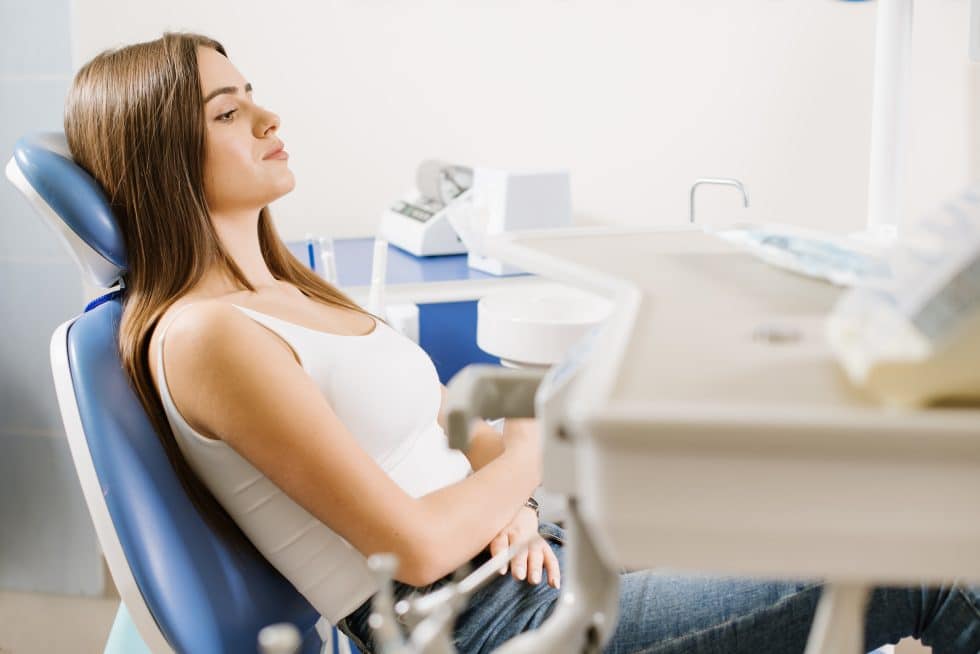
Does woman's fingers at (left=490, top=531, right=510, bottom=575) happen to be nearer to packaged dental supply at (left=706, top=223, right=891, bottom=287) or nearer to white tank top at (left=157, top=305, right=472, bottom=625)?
white tank top at (left=157, top=305, right=472, bottom=625)

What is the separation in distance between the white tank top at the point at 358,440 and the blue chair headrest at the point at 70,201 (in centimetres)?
15

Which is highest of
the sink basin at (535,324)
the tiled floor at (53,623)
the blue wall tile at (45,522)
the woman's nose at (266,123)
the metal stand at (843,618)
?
the woman's nose at (266,123)

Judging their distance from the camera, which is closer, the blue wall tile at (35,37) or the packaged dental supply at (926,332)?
the packaged dental supply at (926,332)

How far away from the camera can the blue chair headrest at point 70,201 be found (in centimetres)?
123

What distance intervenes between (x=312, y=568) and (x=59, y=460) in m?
1.70

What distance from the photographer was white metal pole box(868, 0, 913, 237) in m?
1.84

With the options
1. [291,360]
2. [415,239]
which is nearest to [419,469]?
[291,360]

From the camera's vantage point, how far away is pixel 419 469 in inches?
51.9

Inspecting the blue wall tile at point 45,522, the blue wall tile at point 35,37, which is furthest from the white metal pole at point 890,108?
the blue wall tile at point 45,522

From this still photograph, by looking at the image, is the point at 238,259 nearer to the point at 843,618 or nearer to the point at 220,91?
the point at 220,91

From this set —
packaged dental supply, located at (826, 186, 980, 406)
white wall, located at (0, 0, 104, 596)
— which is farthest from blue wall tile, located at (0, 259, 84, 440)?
packaged dental supply, located at (826, 186, 980, 406)

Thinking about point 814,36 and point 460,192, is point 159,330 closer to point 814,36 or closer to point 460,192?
point 460,192

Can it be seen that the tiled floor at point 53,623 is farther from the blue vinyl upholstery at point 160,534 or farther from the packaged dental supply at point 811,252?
the packaged dental supply at point 811,252

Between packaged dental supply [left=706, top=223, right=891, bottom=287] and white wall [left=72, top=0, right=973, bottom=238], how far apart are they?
6.01 feet
